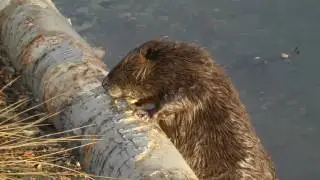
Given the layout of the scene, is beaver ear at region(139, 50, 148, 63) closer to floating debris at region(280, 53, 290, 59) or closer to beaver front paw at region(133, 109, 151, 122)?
beaver front paw at region(133, 109, 151, 122)

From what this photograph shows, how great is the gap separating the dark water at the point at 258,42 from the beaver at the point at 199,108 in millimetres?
1412

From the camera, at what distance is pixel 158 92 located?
13.3 ft

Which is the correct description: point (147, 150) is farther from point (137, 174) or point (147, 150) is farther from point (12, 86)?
point (12, 86)

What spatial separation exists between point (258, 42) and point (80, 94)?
9.46 ft

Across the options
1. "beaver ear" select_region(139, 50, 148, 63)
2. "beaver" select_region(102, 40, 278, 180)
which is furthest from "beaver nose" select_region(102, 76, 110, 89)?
"beaver ear" select_region(139, 50, 148, 63)

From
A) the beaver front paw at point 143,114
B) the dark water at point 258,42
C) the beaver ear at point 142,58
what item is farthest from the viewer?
the dark water at point 258,42

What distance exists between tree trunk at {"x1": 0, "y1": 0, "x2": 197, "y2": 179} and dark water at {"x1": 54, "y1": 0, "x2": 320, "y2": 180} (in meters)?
1.46

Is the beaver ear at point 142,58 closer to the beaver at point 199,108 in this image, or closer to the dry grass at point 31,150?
the beaver at point 199,108

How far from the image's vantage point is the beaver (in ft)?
13.0

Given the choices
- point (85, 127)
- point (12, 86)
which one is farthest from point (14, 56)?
point (85, 127)

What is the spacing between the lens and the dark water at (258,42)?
5617 millimetres

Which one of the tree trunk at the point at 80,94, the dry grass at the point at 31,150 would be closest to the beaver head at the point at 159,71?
the tree trunk at the point at 80,94

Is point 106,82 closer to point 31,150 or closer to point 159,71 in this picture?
point 159,71

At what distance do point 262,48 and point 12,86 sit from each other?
2.59 m
